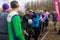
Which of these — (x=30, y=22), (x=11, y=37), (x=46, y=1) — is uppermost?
(x=11, y=37)

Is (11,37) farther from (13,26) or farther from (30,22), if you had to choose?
(30,22)

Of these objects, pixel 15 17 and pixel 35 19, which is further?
pixel 35 19

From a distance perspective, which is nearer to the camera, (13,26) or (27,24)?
(13,26)

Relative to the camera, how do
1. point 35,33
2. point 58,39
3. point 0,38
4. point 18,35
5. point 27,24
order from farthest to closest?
point 58,39 → point 35,33 → point 27,24 → point 0,38 → point 18,35

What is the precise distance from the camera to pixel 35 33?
12.7 metres

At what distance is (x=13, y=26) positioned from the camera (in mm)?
5301

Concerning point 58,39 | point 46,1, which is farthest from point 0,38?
point 46,1

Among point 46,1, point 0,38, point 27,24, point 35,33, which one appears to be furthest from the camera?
point 46,1

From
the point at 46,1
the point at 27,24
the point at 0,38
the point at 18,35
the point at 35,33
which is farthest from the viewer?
the point at 46,1

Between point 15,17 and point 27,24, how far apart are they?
576cm

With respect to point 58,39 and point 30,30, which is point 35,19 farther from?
point 58,39

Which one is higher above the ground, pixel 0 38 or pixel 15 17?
pixel 15 17

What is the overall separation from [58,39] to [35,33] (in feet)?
12.4

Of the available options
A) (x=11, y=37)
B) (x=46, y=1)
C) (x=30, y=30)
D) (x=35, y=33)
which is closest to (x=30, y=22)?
(x=30, y=30)
